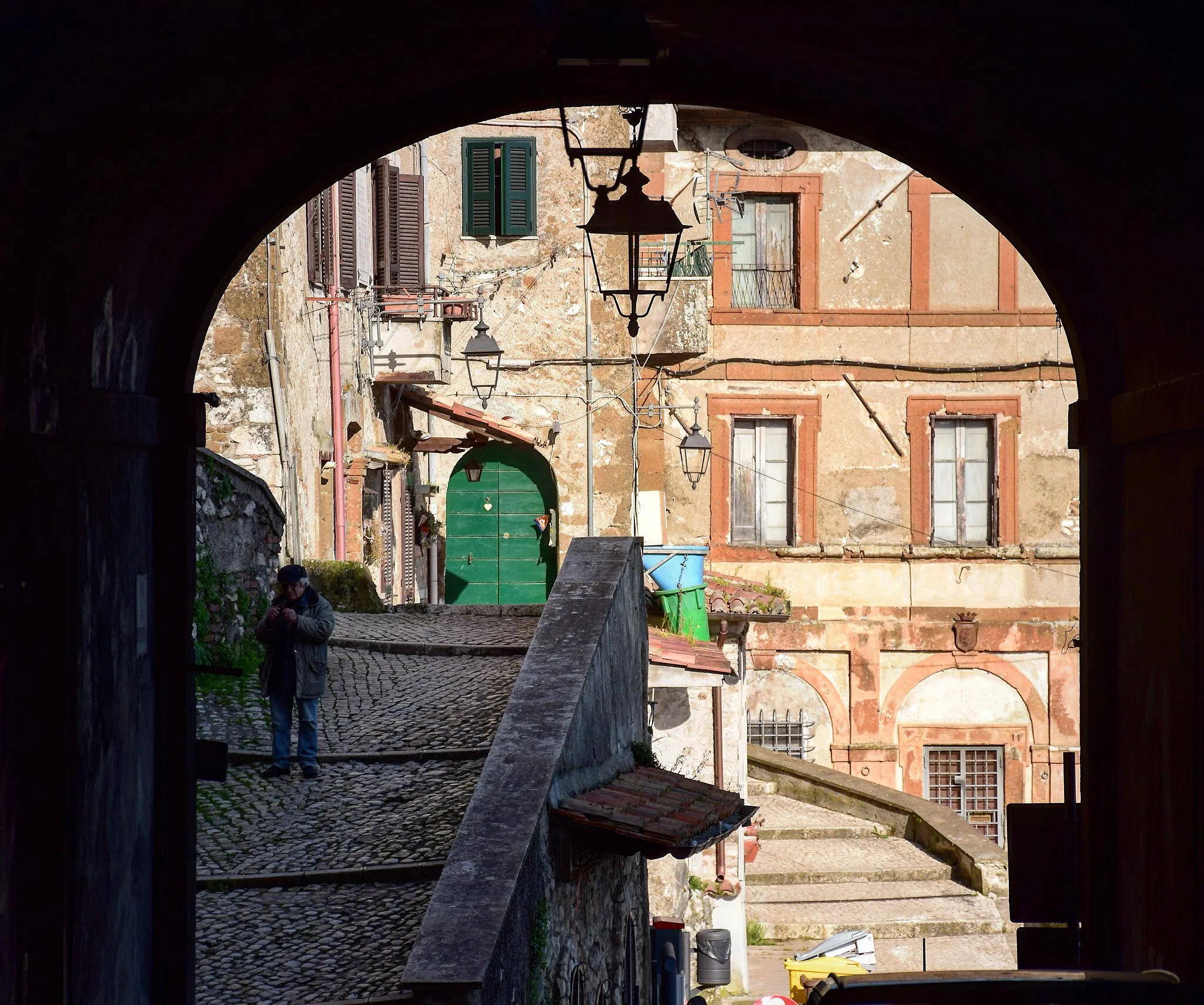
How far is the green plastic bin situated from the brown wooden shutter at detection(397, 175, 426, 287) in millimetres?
6546

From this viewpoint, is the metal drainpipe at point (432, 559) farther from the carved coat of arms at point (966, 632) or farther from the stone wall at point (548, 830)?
the stone wall at point (548, 830)

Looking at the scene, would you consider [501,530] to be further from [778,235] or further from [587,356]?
[778,235]

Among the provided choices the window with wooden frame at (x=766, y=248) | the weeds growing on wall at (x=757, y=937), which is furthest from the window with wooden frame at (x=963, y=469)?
the weeds growing on wall at (x=757, y=937)

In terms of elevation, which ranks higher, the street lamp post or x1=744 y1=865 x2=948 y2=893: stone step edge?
the street lamp post

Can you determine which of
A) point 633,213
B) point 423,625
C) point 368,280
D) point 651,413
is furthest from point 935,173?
point 651,413

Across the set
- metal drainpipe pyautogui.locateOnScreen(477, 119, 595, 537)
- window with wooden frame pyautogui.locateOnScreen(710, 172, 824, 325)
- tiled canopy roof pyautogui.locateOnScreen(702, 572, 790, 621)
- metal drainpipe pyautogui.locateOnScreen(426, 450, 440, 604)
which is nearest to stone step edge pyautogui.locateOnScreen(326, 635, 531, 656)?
tiled canopy roof pyautogui.locateOnScreen(702, 572, 790, 621)

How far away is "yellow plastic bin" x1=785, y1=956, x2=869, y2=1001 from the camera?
15.1m

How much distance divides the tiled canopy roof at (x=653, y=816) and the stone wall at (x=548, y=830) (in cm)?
14

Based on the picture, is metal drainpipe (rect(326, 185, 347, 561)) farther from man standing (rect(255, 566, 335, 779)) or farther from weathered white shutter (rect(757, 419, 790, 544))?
man standing (rect(255, 566, 335, 779))

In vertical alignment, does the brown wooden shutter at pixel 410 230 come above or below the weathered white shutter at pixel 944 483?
above

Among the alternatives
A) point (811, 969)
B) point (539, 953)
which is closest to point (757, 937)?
point (811, 969)

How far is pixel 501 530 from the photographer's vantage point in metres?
25.5

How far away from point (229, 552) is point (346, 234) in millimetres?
7094

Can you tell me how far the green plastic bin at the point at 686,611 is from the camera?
633 inches
